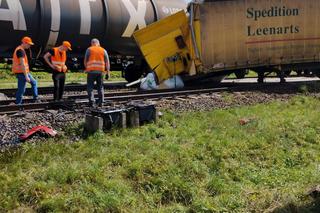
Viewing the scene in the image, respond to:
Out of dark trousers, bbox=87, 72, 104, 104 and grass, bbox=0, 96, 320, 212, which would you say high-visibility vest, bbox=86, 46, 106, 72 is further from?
grass, bbox=0, 96, 320, 212

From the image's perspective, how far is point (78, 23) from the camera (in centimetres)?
1436

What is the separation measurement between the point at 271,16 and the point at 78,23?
6.22 meters

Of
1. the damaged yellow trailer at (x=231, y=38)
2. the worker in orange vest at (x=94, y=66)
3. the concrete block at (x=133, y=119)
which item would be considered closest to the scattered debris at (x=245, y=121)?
the concrete block at (x=133, y=119)

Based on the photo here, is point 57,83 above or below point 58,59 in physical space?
below

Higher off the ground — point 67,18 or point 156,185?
point 67,18

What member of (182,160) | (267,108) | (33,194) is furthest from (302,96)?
(33,194)

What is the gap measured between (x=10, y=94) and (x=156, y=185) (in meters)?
8.96

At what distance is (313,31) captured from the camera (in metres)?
15.6

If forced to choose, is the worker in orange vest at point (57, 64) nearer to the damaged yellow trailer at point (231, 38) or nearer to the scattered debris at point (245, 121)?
the damaged yellow trailer at point (231, 38)

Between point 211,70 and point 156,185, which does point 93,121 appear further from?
point 211,70

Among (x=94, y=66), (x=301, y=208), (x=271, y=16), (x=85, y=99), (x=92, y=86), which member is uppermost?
(x=271, y=16)

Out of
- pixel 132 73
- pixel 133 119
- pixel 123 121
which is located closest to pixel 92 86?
pixel 133 119

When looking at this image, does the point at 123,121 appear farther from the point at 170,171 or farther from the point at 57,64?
the point at 57,64

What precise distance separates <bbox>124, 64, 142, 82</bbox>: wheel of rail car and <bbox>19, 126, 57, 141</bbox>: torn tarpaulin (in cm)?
1108
